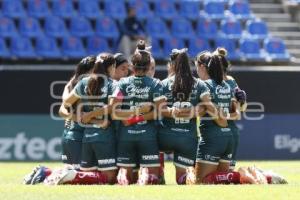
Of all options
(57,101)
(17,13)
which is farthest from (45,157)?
(17,13)

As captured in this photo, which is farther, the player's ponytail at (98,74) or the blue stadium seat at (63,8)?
the blue stadium seat at (63,8)

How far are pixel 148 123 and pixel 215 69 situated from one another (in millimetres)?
1180

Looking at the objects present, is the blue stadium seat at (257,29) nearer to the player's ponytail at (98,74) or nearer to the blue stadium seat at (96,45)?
the blue stadium seat at (96,45)

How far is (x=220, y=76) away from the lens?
438 inches

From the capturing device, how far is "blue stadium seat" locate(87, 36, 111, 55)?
1956 cm

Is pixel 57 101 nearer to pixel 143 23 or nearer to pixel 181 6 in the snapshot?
pixel 143 23

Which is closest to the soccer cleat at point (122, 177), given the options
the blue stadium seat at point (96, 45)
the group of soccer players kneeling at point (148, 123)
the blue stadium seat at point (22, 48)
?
the group of soccer players kneeling at point (148, 123)

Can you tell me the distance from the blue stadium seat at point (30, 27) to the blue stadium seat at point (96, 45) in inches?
45.3

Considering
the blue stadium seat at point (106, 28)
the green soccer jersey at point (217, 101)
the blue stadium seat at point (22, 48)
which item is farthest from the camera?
the blue stadium seat at point (106, 28)

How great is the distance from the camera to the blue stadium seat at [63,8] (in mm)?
20047

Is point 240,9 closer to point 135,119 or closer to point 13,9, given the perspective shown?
point 13,9

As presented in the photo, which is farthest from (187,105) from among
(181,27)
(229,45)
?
(181,27)

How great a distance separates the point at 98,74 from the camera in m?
10.8

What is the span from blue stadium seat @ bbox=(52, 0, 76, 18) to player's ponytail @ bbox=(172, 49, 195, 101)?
965cm
